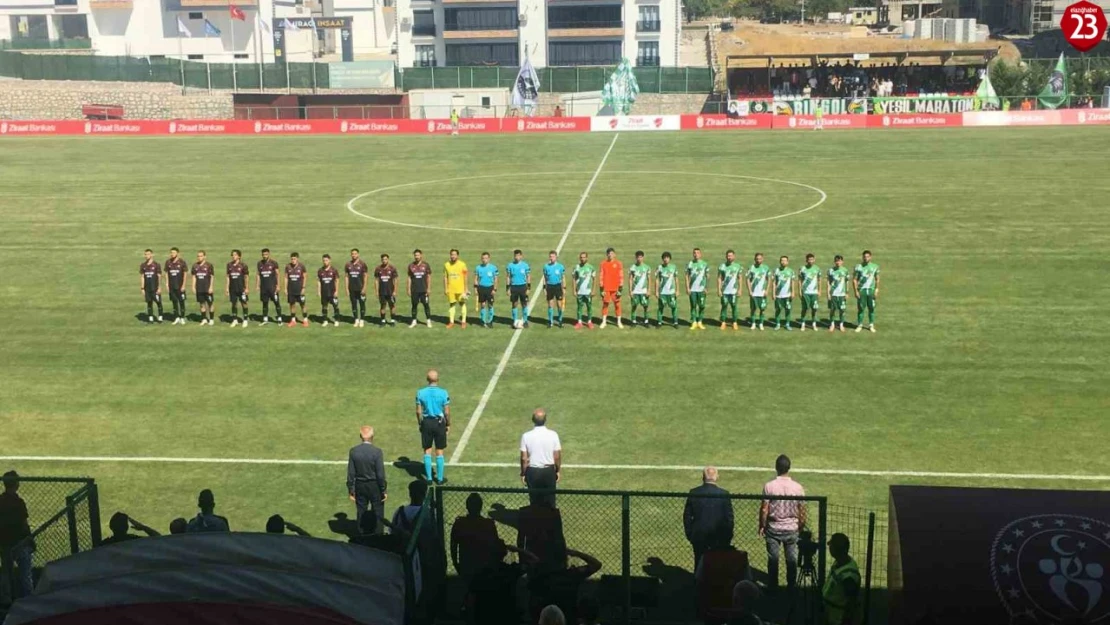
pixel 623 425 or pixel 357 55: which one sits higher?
pixel 357 55

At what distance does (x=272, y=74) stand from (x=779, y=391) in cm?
7435

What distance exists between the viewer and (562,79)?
89500 mm

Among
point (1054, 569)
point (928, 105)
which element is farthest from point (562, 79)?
point (1054, 569)

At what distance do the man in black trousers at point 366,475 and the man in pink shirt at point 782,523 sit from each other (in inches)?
187

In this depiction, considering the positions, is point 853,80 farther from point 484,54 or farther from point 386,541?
point 386,541

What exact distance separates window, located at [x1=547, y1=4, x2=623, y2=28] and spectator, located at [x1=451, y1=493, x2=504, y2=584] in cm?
9357

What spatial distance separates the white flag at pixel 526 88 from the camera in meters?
78.9

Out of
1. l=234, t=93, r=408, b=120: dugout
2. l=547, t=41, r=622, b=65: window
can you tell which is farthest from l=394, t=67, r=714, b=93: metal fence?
l=547, t=41, r=622, b=65: window

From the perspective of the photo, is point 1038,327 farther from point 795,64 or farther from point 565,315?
point 795,64

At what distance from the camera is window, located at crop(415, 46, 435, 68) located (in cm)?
10731

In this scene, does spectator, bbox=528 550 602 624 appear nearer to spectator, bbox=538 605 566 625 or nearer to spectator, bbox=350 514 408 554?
spectator, bbox=350 514 408 554

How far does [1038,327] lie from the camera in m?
25.6

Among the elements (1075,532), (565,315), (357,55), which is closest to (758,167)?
(565,315)

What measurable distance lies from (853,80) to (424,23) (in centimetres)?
3648
